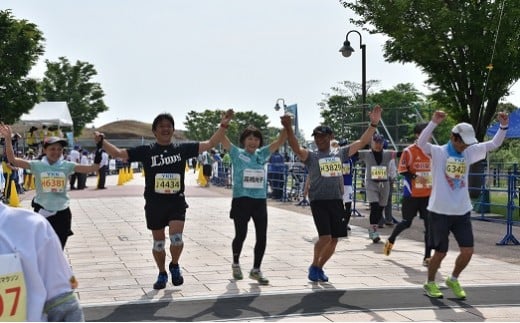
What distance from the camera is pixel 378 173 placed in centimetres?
1088

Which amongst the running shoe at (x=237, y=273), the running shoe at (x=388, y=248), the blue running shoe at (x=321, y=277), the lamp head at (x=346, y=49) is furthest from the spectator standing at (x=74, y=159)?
the blue running shoe at (x=321, y=277)

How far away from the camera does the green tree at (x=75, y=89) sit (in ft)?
214

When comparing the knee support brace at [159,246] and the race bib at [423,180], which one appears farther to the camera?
the race bib at [423,180]

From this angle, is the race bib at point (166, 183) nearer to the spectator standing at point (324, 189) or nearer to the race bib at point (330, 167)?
the spectator standing at point (324, 189)

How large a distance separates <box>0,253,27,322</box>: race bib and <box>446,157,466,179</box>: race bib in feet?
16.5

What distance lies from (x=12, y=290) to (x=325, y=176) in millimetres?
5363

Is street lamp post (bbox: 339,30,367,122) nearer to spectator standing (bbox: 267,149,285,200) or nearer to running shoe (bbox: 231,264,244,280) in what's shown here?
spectator standing (bbox: 267,149,285,200)

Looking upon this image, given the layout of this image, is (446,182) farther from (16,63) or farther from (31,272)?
(16,63)

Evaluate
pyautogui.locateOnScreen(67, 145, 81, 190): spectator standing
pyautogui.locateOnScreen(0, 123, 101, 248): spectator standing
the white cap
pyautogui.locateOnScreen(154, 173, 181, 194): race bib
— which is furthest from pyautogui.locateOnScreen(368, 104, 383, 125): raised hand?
pyautogui.locateOnScreen(67, 145, 81, 190): spectator standing

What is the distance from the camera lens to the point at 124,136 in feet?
406

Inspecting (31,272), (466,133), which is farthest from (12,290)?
(466,133)

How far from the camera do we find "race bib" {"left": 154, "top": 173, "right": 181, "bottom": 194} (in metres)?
6.75

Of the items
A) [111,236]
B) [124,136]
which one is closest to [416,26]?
[111,236]

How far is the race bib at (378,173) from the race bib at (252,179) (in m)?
4.10
